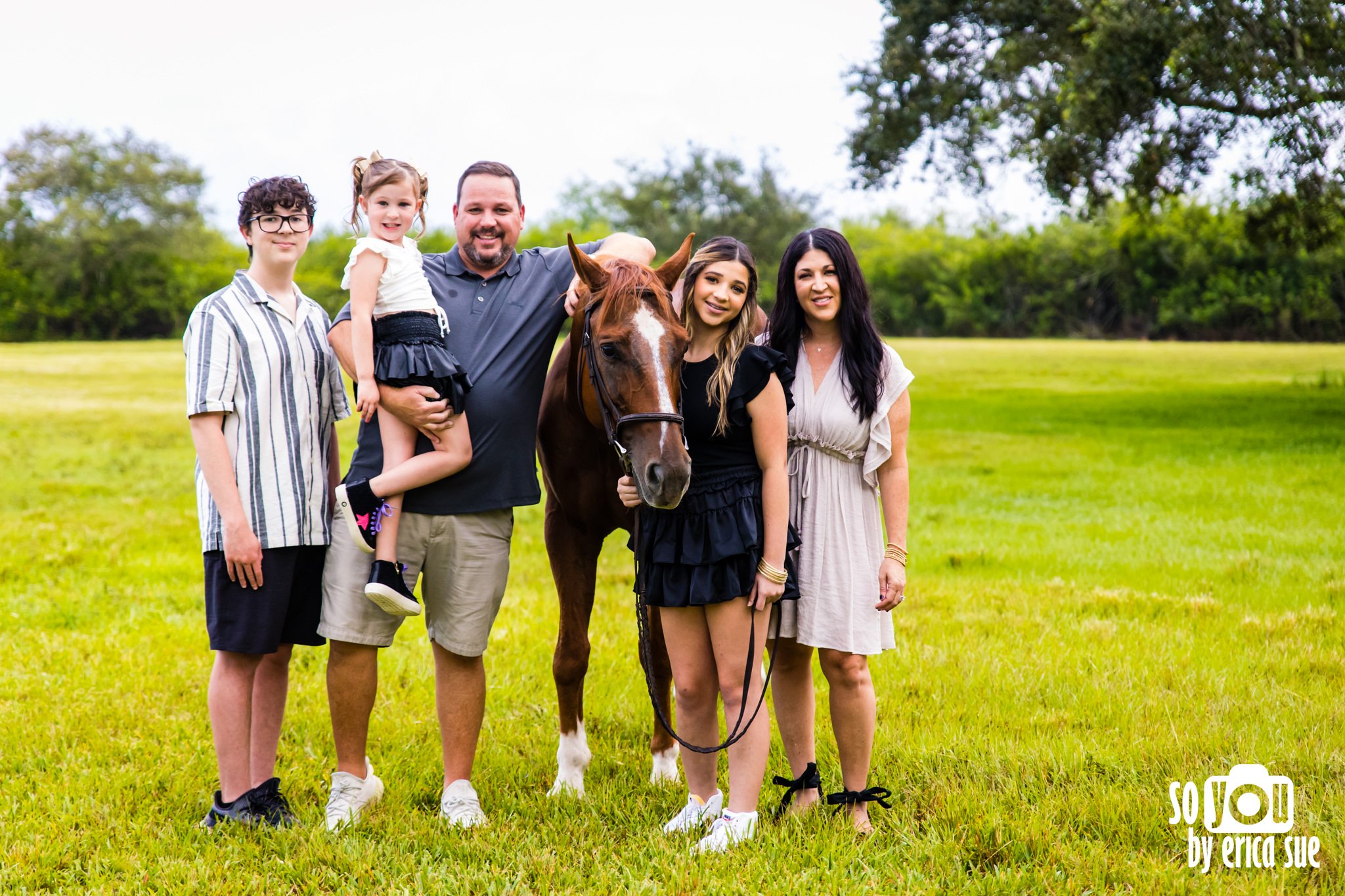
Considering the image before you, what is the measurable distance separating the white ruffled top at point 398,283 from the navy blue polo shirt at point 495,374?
14 centimetres

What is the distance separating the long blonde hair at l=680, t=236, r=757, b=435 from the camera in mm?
3230

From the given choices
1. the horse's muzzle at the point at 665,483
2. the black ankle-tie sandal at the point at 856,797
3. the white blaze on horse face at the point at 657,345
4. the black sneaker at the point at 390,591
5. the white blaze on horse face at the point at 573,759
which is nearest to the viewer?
the horse's muzzle at the point at 665,483

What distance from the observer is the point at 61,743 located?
440cm

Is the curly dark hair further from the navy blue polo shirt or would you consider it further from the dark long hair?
the dark long hair

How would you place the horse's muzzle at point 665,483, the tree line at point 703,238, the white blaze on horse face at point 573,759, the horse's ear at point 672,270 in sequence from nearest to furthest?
the horse's muzzle at point 665,483, the horse's ear at point 672,270, the white blaze on horse face at point 573,759, the tree line at point 703,238

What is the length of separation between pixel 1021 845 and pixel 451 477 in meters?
2.34

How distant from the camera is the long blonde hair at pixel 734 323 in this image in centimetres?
323

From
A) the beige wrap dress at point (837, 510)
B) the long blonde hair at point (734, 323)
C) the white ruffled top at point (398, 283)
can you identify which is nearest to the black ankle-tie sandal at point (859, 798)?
the beige wrap dress at point (837, 510)

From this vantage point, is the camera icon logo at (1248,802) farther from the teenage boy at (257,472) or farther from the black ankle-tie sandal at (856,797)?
the teenage boy at (257,472)

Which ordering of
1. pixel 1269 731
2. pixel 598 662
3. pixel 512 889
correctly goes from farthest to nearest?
pixel 598 662 → pixel 1269 731 → pixel 512 889

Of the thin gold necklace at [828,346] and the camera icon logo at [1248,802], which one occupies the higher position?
the thin gold necklace at [828,346]

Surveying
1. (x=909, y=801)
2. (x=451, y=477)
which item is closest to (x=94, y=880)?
(x=451, y=477)

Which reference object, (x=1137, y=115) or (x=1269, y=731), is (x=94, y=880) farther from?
(x=1137, y=115)

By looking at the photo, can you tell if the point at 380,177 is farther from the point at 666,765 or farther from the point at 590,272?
the point at 666,765
